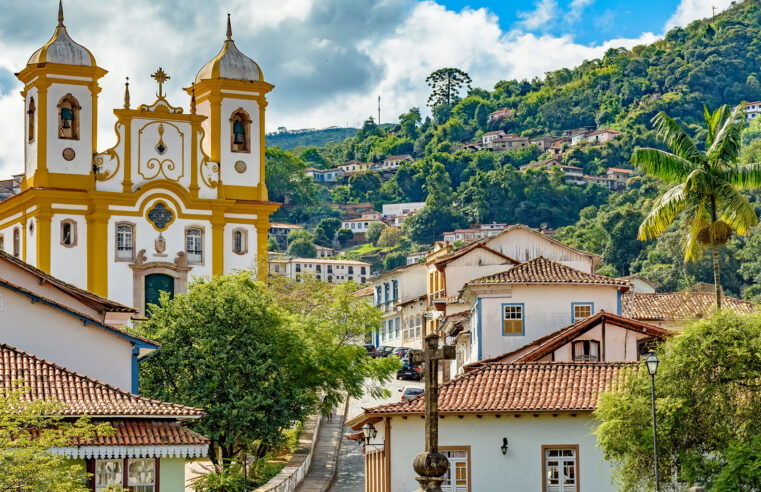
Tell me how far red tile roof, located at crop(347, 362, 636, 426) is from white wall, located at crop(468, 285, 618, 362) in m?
11.2

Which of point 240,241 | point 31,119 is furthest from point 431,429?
point 31,119

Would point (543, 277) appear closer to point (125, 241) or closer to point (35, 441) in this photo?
point (35, 441)

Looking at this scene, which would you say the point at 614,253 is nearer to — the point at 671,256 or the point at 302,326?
the point at 671,256

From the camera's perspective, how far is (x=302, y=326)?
166ft

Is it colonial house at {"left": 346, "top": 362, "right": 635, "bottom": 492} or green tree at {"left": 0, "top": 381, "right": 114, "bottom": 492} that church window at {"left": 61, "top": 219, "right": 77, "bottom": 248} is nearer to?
colonial house at {"left": 346, "top": 362, "right": 635, "bottom": 492}

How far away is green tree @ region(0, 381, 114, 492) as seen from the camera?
25.0 m

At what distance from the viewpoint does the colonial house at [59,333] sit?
34.9m

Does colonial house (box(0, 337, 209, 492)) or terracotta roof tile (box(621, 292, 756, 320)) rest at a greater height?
terracotta roof tile (box(621, 292, 756, 320))

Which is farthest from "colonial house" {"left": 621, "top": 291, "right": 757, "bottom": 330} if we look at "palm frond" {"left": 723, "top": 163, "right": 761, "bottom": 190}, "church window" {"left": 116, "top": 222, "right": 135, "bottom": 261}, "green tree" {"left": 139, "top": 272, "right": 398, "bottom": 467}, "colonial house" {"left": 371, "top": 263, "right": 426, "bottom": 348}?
"colonial house" {"left": 371, "top": 263, "right": 426, "bottom": 348}

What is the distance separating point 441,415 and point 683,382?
248 inches

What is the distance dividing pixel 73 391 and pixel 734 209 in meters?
18.7

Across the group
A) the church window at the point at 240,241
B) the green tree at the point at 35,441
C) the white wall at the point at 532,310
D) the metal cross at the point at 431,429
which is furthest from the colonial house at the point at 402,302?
the metal cross at the point at 431,429

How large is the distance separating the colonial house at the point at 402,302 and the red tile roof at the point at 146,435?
6120 cm

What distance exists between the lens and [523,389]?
1444 inches
